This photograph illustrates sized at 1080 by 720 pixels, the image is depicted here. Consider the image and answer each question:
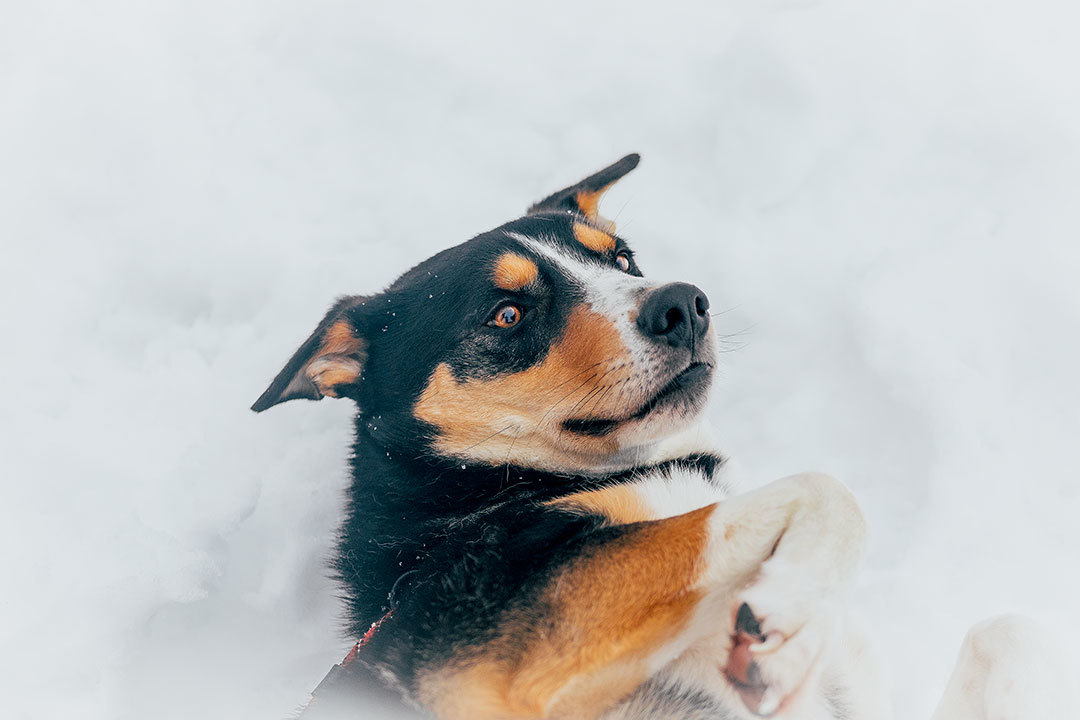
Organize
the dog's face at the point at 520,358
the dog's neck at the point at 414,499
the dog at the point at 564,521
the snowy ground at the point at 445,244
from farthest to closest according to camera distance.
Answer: the snowy ground at the point at 445,244, the dog's neck at the point at 414,499, the dog's face at the point at 520,358, the dog at the point at 564,521

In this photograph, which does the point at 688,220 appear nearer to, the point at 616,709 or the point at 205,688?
the point at 616,709

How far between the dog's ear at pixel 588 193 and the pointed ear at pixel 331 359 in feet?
4.30

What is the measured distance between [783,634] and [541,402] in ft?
4.18

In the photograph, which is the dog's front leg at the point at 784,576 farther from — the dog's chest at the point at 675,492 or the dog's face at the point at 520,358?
the dog's face at the point at 520,358

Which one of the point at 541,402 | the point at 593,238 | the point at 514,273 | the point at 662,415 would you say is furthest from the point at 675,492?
the point at 593,238

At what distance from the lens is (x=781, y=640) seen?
8.31ft

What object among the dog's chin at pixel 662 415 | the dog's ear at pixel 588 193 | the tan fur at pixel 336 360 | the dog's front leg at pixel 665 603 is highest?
the dog's ear at pixel 588 193

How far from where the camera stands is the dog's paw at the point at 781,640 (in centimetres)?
251

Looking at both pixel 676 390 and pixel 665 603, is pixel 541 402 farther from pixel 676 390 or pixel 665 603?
pixel 665 603

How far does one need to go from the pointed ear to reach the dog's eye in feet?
2.20

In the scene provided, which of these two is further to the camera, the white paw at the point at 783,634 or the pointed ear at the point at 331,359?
the pointed ear at the point at 331,359

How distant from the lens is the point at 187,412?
4906 mm

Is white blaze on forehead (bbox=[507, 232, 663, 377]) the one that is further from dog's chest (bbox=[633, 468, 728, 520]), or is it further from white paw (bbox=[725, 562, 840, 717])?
white paw (bbox=[725, 562, 840, 717])

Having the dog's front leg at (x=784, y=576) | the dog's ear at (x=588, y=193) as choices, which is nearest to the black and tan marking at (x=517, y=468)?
the dog's front leg at (x=784, y=576)
